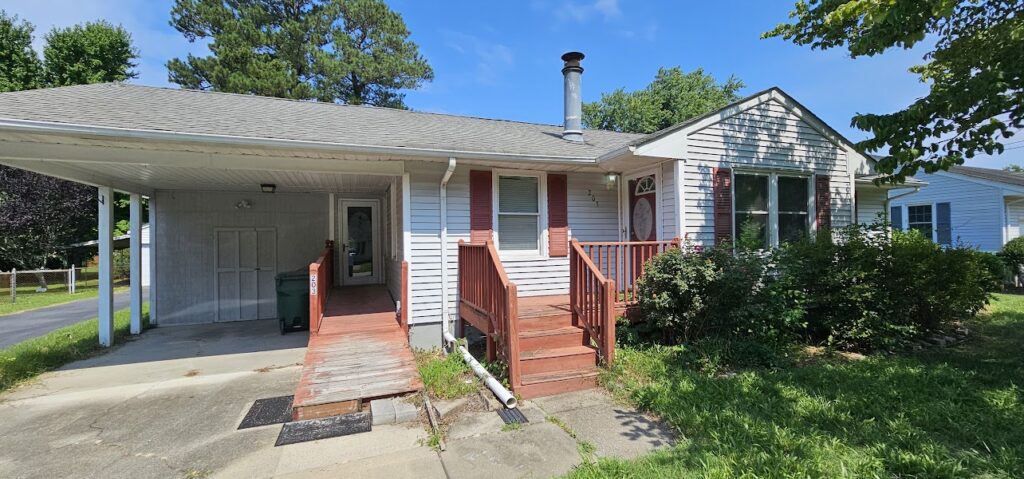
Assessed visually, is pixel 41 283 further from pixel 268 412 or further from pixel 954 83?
pixel 954 83

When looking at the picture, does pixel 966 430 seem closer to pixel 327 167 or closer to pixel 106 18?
pixel 327 167

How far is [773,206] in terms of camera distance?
260 inches

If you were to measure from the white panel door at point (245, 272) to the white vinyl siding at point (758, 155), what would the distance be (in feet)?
27.7

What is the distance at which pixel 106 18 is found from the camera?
21.7m

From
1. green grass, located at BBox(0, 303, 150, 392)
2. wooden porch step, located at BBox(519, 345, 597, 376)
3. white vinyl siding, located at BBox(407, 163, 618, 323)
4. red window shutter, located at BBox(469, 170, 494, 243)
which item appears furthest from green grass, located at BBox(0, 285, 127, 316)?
wooden porch step, located at BBox(519, 345, 597, 376)

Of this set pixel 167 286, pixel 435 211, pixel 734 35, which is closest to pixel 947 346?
pixel 435 211

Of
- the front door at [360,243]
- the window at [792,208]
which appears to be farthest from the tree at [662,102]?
the front door at [360,243]

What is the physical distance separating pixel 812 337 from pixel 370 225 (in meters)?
8.47

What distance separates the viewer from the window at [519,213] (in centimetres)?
647

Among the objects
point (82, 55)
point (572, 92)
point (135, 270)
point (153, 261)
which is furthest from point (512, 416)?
point (82, 55)

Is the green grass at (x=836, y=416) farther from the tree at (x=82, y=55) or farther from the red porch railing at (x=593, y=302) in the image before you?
the tree at (x=82, y=55)

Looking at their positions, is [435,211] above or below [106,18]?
below

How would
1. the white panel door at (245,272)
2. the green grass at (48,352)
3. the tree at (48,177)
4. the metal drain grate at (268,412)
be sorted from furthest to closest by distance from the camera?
the tree at (48,177), the white panel door at (245,272), the green grass at (48,352), the metal drain grate at (268,412)

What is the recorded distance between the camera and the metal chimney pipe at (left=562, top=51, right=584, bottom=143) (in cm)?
783
